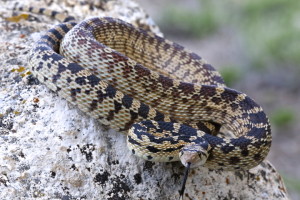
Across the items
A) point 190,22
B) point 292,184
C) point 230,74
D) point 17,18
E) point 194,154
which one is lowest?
point 292,184

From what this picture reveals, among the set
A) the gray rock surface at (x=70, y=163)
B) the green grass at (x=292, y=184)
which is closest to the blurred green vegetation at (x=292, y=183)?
the green grass at (x=292, y=184)

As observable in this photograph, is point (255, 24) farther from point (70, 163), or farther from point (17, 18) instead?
point (70, 163)

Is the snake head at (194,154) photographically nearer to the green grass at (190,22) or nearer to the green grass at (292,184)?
the green grass at (292,184)

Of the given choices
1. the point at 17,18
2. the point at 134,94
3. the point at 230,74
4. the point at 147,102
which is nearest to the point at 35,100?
the point at 134,94

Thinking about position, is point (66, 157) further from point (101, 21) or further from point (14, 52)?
point (101, 21)

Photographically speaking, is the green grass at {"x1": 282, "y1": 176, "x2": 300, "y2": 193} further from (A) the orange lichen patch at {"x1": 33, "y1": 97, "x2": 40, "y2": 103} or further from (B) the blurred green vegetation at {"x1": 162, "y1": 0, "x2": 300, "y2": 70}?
(A) the orange lichen patch at {"x1": 33, "y1": 97, "x2": 40, "y2": 103}

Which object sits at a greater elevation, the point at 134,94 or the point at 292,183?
the point at 134,94
